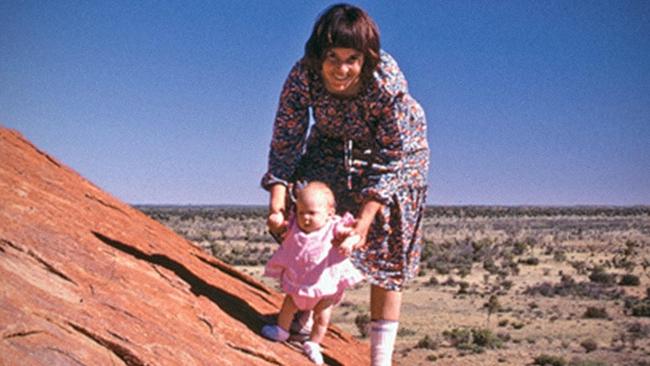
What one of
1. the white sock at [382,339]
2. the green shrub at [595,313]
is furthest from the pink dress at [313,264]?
the green shrub at [595,313]

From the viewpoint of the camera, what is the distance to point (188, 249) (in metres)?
4.77

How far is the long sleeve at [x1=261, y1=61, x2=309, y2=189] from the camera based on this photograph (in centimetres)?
335

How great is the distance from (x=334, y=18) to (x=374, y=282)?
1.17 metres

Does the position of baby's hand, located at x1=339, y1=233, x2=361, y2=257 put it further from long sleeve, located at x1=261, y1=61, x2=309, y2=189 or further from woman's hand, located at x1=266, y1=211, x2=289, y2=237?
long sleeve, located at x1=261, y1=61, x2=309, y2=189

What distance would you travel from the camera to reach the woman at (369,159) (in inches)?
129

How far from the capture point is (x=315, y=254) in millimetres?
3164

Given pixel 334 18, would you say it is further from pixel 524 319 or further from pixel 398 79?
pixel 524 319

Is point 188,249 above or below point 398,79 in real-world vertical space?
below

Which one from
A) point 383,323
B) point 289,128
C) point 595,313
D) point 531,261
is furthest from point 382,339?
point 531,261

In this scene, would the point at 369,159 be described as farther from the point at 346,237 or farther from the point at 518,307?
the point at 518,307

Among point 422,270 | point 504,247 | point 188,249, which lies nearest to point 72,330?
point 188,249

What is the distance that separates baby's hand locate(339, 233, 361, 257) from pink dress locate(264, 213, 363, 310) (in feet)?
0.21

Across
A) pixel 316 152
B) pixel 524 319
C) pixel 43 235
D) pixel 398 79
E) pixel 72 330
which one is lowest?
pixel 524 319

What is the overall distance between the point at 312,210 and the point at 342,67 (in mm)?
609
